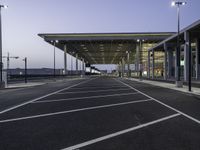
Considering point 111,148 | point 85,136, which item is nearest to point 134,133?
point 85,136

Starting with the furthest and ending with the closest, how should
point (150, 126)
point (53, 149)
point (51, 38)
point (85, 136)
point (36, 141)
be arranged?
point (51, 38) < point (150, 126) < point (85, 136) < point (36, 141) < point (53, 149)

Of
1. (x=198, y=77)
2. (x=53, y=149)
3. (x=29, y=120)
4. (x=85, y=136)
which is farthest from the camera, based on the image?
(x=198, y=77)

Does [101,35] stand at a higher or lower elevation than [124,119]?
higher

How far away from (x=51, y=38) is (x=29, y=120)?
A: 64.2 m

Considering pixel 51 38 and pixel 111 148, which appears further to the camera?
pixel 51 38

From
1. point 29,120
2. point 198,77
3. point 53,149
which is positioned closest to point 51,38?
point 198,77

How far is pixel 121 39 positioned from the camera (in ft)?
248

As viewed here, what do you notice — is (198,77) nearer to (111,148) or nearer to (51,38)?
(51,38)

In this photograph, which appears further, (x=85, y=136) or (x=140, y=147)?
(x=85, y=136)

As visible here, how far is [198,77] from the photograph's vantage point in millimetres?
58688

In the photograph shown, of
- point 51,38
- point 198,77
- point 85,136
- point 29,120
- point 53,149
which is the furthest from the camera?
point 51,38

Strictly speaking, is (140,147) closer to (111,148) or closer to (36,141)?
(111,148)

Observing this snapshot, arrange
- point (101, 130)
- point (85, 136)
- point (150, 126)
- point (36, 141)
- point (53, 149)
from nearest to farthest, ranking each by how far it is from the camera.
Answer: point (53, 149)
point (36, 141)
point (85, 136)
point (101, 130)
point (150, 126)

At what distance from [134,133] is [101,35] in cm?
6652
